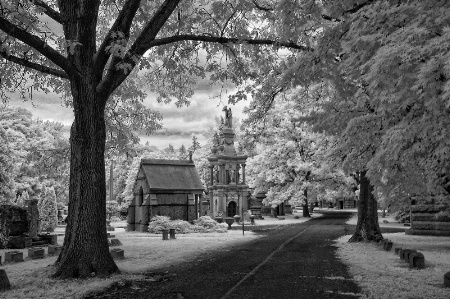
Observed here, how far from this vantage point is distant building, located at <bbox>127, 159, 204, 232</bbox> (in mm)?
30031

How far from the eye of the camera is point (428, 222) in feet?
79.8

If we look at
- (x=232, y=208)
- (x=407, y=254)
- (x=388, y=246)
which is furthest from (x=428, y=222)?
(x=232, y=208)

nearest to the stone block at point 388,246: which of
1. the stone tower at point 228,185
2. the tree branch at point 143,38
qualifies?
the tree branch at point 143,38

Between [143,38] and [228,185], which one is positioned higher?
[143,38]

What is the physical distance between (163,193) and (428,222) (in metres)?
18.7

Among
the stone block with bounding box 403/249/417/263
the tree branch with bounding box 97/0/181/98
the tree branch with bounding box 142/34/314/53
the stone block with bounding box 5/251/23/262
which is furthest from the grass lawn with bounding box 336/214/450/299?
the stone block with bounding box 5/251/23/262

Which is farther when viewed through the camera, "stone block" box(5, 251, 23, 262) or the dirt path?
"stone block" box(5, 251, 23, 262)

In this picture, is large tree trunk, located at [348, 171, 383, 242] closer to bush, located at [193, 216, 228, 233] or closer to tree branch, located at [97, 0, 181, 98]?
bush, located at [193, 216, 228, 233]

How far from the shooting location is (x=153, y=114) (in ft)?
65.3

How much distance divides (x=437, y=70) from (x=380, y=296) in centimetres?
504

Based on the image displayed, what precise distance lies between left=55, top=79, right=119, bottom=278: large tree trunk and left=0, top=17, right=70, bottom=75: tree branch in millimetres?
799

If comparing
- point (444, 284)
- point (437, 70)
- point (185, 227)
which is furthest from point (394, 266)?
point (185, 227)

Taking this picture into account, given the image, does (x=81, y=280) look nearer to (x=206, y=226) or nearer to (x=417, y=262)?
(x=417, y=262)

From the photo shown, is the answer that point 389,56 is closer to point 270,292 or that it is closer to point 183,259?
point 270,292
